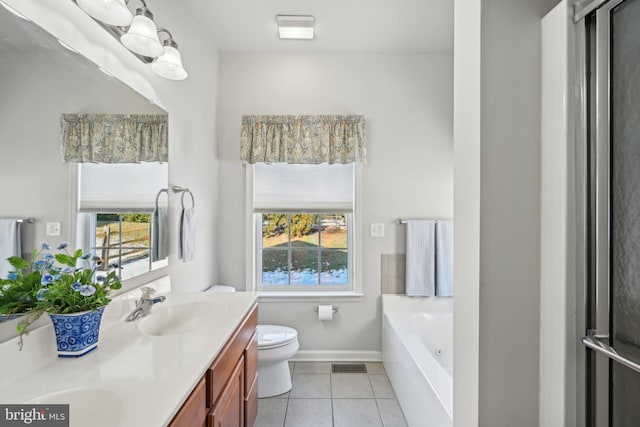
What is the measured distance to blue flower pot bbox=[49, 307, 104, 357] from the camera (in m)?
1.03

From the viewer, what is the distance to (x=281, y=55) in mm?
2844

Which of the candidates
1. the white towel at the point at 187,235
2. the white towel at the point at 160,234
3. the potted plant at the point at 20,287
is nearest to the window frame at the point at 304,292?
the white towel at the point at 187,235

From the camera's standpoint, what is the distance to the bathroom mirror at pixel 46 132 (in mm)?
950

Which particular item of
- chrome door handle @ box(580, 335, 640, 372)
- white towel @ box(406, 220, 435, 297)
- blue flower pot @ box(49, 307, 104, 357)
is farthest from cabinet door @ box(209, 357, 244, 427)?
white towel @ box(406, 220, 435, 297)

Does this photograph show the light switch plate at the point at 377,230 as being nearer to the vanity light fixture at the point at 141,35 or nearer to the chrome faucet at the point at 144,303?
the chrome faucet at the point at 144,303

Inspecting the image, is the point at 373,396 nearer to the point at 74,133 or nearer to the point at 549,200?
the point at 549,200

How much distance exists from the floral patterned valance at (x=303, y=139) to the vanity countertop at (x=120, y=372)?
1.73 meters

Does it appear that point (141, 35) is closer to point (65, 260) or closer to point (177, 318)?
point (65, 260)

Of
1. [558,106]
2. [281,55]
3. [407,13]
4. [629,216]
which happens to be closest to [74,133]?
[558,106]

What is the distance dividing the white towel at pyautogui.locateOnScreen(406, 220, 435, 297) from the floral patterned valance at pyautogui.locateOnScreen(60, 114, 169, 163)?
2.03 meters

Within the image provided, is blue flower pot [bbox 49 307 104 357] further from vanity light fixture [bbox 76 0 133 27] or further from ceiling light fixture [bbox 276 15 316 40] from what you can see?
ceiling light fixture [bbox 276 15 316 40]

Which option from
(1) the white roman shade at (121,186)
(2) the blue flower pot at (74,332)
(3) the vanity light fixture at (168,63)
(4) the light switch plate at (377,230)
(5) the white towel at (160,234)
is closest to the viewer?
(2) the blue flower pot at (74,332)

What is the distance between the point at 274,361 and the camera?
2.23 m

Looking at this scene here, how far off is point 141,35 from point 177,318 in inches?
52.0
